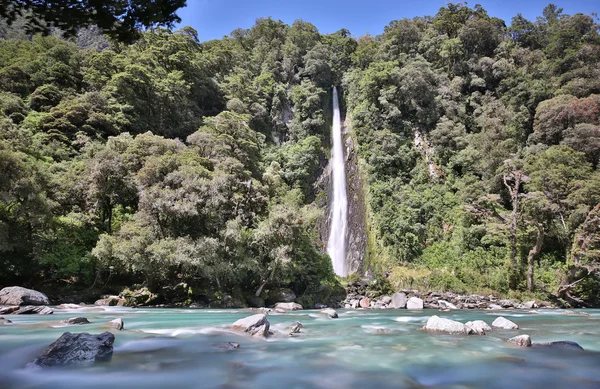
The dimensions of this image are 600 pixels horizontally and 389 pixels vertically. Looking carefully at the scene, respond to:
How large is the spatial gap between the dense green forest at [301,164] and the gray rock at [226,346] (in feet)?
30.7

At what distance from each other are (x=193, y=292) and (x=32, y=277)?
8.70m

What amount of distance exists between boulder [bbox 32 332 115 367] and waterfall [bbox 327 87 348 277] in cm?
2318

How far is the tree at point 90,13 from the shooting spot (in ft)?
14.2

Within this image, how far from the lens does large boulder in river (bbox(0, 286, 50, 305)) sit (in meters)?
14.1

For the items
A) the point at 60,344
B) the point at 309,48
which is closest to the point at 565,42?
the point at 309,48

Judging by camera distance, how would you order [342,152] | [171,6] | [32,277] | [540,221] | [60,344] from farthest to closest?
1. [342,152]
2. [540,221]
3. [32,277]
4. [60,344]
5. [171,6]

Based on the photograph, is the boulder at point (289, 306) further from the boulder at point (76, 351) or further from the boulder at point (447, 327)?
the boulder at point (76, 351)

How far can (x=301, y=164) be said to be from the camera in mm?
33375

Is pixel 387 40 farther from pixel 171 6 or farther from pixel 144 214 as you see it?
pixel 171 6

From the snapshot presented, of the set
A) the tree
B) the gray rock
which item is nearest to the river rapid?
the gray rock

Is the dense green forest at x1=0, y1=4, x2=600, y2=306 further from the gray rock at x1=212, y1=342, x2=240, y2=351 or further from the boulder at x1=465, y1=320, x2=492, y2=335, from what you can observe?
the boulder at x1=465, y1=320, x2=492, y2=335

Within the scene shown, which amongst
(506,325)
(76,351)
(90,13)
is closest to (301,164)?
(506,325)

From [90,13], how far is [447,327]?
11216 mm

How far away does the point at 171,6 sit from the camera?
4.61 meters
